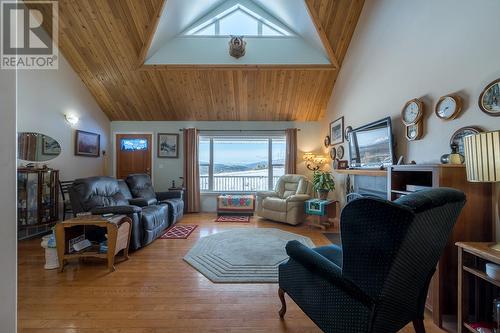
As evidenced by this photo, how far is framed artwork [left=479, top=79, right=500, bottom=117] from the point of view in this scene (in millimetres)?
1621

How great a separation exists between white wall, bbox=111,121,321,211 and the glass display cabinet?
2.19m

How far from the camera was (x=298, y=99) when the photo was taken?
5.11 m

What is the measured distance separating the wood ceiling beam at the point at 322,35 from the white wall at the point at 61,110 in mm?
4491

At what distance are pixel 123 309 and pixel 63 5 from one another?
4.23 metres

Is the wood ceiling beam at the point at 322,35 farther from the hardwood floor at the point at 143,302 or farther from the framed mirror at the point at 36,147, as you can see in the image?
the framed mirror at the point at 36,147

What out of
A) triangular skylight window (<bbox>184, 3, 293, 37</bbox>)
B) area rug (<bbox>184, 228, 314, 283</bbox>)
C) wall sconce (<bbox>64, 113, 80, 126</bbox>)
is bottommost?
area rug (<bbox>184, 228, 314, 283</bbox>)

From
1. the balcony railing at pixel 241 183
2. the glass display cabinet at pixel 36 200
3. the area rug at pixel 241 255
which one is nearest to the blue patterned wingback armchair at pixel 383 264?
the area rug at pixel 241 255

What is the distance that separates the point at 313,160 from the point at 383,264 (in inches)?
182

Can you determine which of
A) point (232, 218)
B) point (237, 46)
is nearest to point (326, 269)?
point (232, 218)

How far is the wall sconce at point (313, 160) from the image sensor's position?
536cm

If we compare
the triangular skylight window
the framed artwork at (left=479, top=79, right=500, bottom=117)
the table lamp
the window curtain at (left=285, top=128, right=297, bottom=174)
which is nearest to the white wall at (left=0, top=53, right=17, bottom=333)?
the table lamp

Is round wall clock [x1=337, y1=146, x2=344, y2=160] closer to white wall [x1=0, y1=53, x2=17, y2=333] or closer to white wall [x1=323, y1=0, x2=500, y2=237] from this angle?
white wall [x1=323, y1=0, x2=500, y2=237]

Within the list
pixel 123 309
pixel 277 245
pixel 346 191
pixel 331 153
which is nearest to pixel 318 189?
pixel 346 191

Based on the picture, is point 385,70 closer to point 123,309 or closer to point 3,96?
point 3,96
